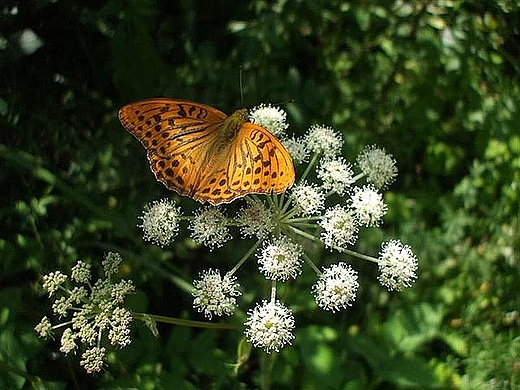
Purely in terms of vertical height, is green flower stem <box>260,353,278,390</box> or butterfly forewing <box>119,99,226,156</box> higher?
butterfly forewing <box>119,99,226,156</box>

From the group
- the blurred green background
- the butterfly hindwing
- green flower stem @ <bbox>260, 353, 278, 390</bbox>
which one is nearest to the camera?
the butterfly hindwing

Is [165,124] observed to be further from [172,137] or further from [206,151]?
[206,151]

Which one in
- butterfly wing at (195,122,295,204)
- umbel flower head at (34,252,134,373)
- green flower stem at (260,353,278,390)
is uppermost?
butterfly wing at (195,122,295,204)

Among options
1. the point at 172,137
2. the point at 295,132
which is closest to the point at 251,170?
the point at 172,137

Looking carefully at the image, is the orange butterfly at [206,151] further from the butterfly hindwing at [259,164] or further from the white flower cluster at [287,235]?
the white flower cluster at [287,235]

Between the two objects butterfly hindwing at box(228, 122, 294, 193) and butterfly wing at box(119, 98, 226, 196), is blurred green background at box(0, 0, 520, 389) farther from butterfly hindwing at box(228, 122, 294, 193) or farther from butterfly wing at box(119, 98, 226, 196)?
butterfly hindwing at box(228, 122, 294, 193)

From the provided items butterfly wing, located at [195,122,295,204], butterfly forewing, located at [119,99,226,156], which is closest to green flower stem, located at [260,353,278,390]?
butterfly wing, located at [195,122,295,204]

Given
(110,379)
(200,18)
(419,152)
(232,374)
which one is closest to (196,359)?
(232,374)
